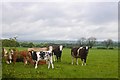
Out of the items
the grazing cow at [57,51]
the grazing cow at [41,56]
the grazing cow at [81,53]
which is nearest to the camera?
the grazing cow at [41,56]

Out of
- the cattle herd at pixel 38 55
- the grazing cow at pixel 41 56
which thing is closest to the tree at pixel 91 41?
the cattle herd at pixel 38 55

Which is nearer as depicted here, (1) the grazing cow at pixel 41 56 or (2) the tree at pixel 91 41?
(1) the grazing cow at pixel 41 56

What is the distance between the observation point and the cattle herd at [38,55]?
14609 mm

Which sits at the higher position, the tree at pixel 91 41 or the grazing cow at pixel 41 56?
the tree at pixel 91 41

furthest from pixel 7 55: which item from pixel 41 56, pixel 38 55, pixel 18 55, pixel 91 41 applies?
pixel 91 41

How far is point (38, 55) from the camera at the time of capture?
14.6m

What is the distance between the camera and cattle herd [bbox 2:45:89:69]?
575 inches

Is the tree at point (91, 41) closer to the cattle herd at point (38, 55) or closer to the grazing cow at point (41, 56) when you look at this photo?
the cattle herd at point (38, 55)

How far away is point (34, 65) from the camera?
14.7 meters

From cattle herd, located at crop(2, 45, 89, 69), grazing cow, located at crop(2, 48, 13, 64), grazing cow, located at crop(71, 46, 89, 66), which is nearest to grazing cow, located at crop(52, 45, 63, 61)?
cattle herd, located at crop(2, 45, 89, 69)

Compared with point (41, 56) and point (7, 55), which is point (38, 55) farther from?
point (7, 55)

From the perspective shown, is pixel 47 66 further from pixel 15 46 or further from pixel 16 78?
pixel 16 78

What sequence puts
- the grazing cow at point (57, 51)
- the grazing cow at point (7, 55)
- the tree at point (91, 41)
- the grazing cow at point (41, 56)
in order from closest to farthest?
the grazing cow at point (41, 56) < the grazing cow at point (7, 55) < the grazing cow at point (57, 51) < the tree at point (91, 41)

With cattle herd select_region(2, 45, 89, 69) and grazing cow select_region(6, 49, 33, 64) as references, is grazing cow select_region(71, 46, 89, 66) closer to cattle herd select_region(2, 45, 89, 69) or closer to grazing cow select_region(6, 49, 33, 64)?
cattle herd select_region(2, 45, 89, 69)
